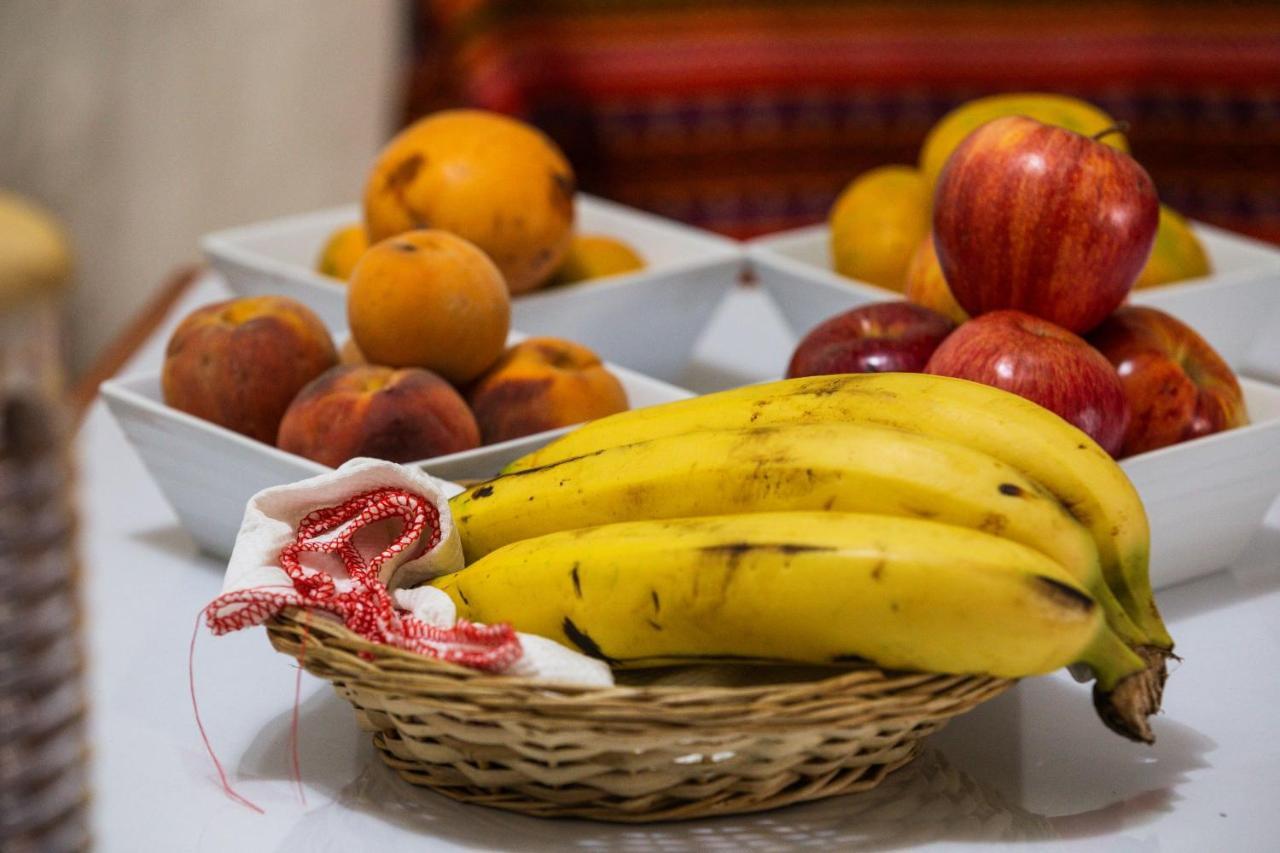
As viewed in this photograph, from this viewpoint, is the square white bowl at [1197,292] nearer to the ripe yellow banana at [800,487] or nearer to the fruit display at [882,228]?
the fruit display at [882,228]

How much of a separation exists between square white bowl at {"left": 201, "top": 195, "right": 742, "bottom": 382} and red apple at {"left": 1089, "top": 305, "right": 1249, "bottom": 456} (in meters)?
0.32

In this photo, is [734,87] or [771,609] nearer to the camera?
[771,609]

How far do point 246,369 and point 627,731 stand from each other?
0.34 metres

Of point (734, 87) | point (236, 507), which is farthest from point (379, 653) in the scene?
point (734, 87)

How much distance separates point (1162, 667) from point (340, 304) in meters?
0.56

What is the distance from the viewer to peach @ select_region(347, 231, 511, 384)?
2.50 ft

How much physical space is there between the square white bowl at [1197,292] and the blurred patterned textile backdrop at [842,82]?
844 mm

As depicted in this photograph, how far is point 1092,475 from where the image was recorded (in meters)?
0.57

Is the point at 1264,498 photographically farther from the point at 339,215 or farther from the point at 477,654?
the point at 339,215

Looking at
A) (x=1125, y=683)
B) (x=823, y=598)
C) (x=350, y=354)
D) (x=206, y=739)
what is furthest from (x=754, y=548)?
(x=350, y=354)

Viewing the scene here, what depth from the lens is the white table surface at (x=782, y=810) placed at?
1.82ft

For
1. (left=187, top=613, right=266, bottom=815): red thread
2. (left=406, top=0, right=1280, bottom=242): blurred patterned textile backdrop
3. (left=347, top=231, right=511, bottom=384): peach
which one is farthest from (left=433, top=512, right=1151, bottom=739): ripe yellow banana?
(left=406, top=0, right=1280, bottom=242): blurred patterned textile backdrop

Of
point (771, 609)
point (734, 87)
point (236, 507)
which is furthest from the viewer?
point (734, 87)

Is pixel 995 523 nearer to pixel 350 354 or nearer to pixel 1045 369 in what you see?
pixel 1045 369
